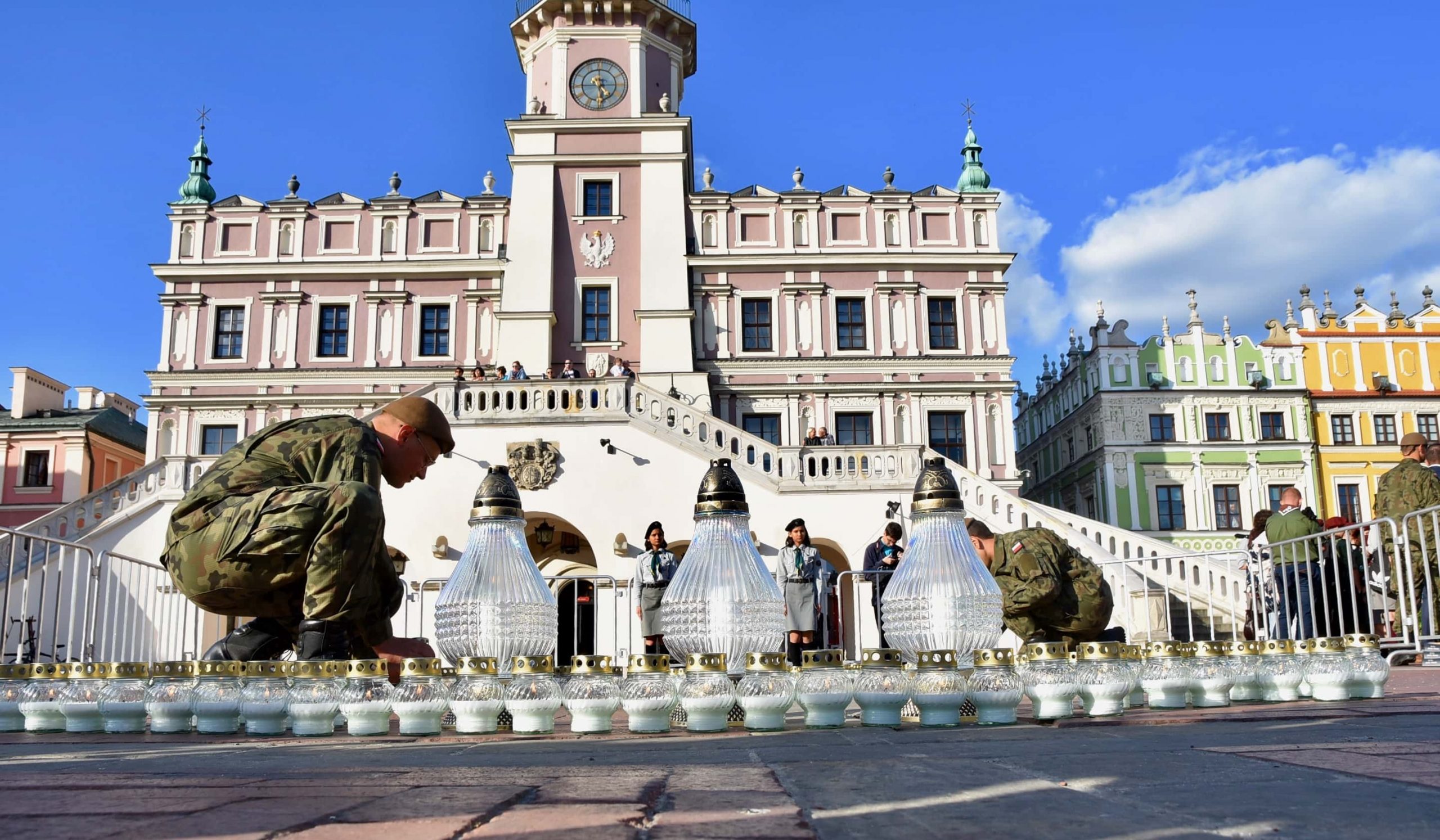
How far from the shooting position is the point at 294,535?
4441 mm

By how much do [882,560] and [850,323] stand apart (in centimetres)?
1812

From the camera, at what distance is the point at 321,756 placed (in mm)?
3387

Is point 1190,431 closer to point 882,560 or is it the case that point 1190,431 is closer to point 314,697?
point 882,560

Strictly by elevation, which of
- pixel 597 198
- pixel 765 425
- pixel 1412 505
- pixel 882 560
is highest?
→ pixel 597 198

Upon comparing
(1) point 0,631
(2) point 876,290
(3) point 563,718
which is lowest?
(3) point 563,718

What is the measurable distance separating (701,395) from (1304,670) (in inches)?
805

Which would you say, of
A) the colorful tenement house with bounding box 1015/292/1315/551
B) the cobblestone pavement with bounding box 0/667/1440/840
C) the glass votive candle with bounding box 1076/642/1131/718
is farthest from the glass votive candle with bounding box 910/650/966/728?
the colorful tenement house with bounding box 1015/292/1315/551

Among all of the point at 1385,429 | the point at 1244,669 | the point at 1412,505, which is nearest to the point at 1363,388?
the point at 1385,429

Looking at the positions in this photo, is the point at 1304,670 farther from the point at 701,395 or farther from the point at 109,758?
the point at 701,395

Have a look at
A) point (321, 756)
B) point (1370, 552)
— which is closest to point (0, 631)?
point (321, 756)

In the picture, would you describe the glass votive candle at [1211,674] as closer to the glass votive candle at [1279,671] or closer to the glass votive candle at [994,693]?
the glass votive candle at [1279,671]

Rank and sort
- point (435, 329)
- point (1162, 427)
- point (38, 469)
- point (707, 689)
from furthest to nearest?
point (38, 469) < point (1162, 427) < point (435, 329) < point (707, 689)

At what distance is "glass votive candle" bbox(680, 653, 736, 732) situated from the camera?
4391 millimetres

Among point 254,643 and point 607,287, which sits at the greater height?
point 607,287
